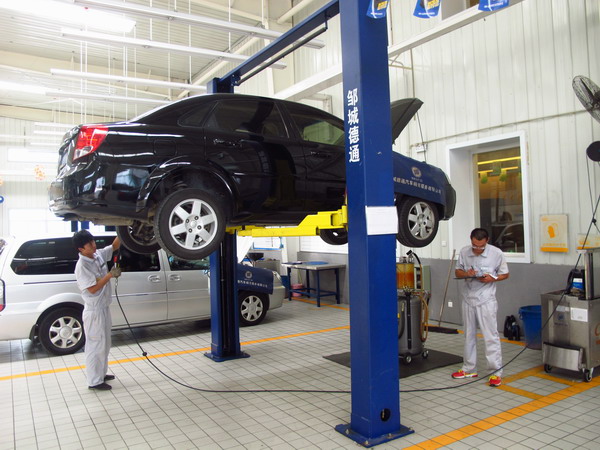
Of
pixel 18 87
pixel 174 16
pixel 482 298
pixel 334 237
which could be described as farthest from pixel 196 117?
pixel 18 87

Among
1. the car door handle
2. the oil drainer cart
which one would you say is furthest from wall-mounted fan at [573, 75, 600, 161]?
the car door handle

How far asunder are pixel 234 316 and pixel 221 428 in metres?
2.34

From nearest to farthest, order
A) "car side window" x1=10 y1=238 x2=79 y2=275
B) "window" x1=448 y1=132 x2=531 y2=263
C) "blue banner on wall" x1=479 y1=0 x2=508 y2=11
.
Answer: "blue banner on wall" x1=479 y1=0 x2=508 y2=11, "car side window" x1=10 y1=238 x2=79 y2=275, "window" x1=448 y1=132 x2=531 y2=263

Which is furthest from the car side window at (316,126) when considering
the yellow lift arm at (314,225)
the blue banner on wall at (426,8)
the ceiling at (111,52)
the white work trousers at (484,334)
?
the ceiling at (111,52)

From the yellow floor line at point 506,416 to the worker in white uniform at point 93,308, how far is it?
3.23 meters

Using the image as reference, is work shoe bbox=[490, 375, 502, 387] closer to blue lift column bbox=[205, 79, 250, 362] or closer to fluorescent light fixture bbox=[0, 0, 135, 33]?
blue lift column bbox=[205, 79, 250, 362]

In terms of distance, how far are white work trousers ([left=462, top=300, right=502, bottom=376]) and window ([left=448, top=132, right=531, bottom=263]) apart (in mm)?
2121

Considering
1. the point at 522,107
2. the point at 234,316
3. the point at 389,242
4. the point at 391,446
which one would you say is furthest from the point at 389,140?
the point at 522,107

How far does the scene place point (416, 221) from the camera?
4.70 metres

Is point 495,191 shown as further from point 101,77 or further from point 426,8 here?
point 101,77

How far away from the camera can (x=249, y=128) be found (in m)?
4.09

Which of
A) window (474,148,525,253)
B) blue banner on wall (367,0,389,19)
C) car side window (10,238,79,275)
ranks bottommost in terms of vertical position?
car side window (10,238,79,275)

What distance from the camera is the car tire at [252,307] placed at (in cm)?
782

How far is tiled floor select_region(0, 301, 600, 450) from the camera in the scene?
11.6 feet
